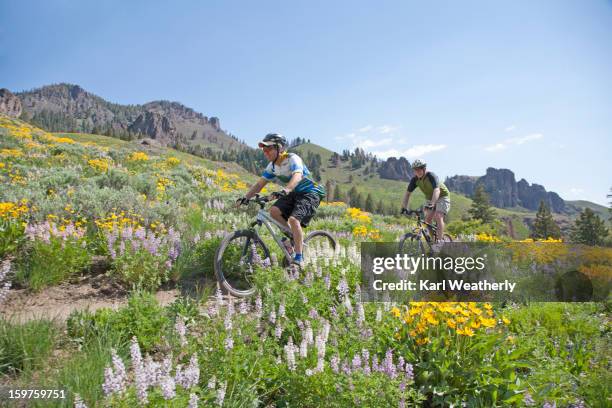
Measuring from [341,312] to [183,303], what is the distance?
2.22 m

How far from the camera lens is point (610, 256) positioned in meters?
10.7

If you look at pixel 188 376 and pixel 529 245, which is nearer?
pixel 188 376

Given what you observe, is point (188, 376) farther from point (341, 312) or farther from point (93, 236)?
point (93, 236)

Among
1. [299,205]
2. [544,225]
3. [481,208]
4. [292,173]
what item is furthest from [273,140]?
[544,225]

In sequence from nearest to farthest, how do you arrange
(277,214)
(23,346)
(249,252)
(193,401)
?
(193,401) → (23,346) → (249,252) → (277,214)

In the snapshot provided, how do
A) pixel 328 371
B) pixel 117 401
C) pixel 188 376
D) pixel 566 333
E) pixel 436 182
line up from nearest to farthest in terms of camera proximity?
1. pixel 117 401
2. pixel 188 376
3. pixel 328 371
4. pixel 566 333
5. pixel 436 182

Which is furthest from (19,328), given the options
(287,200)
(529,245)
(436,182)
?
(529,245)

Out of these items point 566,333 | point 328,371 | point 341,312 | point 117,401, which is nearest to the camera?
point 117,401

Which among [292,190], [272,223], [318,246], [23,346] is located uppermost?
[292,190]

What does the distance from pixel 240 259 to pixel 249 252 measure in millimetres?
253

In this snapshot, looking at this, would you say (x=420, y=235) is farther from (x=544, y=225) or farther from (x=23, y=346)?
(x=544, y=225)

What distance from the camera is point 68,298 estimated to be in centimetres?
550

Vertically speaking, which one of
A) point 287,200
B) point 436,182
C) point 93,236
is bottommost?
point 93,236

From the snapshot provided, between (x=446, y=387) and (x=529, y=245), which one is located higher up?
(x=529, y=245)
